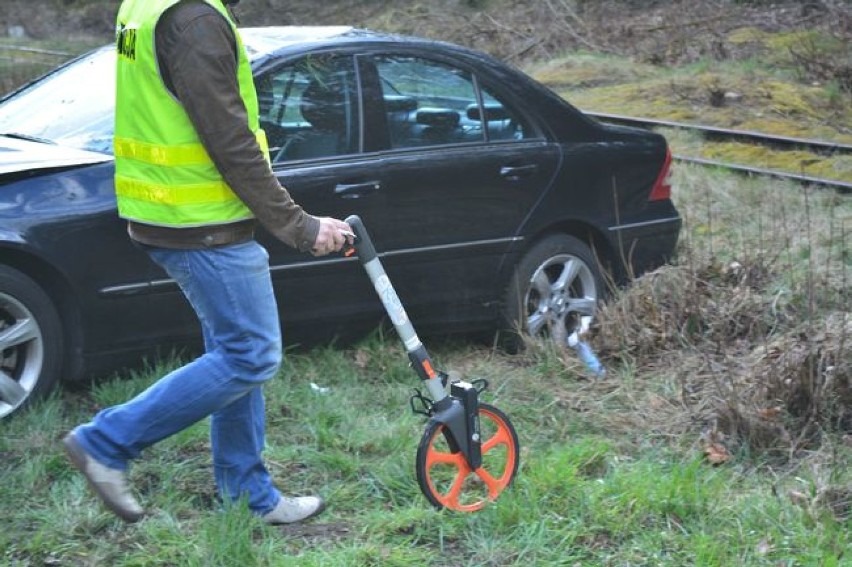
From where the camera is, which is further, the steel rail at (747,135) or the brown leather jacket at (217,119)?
the steel rail at (747,135)

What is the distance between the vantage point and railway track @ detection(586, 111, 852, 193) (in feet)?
31.4

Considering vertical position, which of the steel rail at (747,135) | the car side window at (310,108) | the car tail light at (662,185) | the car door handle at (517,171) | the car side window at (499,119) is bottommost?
the steel rail at (747,135)

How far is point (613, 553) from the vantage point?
415cm

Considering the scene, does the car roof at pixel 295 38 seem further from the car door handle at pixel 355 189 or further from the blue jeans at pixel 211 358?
the blue jeans at pixel 211 358

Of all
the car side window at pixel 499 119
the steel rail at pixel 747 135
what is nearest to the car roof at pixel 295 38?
the car side window at pixel 499 119

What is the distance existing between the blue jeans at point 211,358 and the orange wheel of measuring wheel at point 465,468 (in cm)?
63

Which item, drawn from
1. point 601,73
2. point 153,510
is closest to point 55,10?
point 601,73

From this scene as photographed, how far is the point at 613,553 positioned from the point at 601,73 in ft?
38.9

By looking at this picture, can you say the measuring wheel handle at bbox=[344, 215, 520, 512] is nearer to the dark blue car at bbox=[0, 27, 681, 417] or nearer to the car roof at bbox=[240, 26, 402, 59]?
the dark blue car at bbox=[0, 27, 681, 417]

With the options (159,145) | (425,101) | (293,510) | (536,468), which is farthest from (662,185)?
(159,145)

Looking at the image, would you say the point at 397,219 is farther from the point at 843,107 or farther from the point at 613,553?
the point at 843,107

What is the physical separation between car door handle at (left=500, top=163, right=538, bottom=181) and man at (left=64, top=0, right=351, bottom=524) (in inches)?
95.2

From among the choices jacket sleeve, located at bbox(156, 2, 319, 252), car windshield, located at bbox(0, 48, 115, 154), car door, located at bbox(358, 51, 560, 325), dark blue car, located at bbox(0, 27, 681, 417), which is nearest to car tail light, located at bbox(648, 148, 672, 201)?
dark blue car, located at bbox(0, 27, 681, 417)

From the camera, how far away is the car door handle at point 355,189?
583 cm
